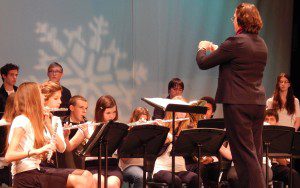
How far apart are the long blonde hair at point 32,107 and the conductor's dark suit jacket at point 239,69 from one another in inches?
56.2

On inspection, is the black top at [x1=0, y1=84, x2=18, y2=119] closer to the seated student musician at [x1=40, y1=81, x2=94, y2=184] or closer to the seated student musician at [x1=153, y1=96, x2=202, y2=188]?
the seated student musician at [x1=40, y1=81, x2=94, y2=184]

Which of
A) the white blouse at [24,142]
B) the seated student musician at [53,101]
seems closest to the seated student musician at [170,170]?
the seated student musician at [53,101]

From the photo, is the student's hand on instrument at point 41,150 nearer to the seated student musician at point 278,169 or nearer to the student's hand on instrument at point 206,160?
the student's hand on instrument at point 206,160

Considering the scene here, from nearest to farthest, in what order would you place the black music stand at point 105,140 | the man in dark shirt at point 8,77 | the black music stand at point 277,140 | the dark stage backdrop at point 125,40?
the black music stand at point 105,140 → the black music stand at point 277,140 → the man in dark shirt at point 8,77 → the dark stage backdrop at point 125,40

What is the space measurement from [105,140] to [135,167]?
1.24m

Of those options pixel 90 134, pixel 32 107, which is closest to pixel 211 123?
pixel 90 134

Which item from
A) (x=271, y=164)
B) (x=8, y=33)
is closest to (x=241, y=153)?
(x=271, y=164)

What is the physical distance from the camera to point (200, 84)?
31.1ft

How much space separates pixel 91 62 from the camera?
8.45 metres

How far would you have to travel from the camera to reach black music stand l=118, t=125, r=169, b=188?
5707 mm

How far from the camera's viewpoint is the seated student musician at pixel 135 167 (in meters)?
6.46

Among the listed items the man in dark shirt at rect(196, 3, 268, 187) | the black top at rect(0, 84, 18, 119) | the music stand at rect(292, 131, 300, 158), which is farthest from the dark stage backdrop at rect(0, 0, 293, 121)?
the man in dark shirt at rect(196, 3, 268, 187)

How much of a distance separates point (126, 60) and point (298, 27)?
3.09 metres

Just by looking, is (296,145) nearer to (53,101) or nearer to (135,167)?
(135,167)
